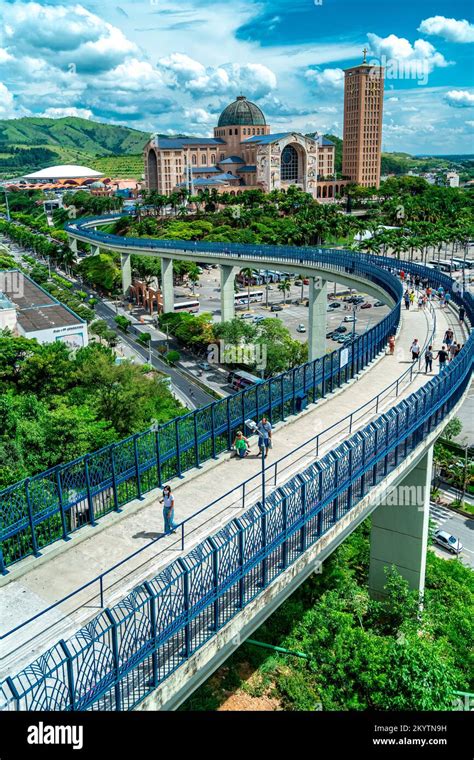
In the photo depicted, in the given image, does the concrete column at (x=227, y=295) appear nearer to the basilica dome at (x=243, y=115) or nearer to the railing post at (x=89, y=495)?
the railing post at (x=89, y=495)

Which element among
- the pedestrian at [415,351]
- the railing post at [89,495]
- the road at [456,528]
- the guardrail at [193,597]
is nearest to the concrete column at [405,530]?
the pedestrian at [415,351]

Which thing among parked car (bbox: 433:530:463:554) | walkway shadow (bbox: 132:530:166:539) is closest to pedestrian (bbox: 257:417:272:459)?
walkway shadow (bbox: 132:530:166:539)

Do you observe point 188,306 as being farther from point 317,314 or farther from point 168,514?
point 168,514

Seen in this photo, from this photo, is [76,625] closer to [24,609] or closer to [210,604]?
[24,609]

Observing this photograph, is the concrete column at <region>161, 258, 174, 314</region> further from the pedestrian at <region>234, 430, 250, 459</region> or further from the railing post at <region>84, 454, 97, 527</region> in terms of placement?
the railing post at <region>84, 454, 97, 527</region>

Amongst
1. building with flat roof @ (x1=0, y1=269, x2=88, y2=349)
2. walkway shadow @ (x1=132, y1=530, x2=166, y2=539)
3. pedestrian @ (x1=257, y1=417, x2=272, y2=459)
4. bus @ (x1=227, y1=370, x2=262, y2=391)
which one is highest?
pedestrian @ (x1=257, y1=417, x2=272, y2=459)

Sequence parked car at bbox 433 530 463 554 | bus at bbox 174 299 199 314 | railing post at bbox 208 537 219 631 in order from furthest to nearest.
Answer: bus at bbox 174 299 199 314 → parked car at bbox 433 530 463 554 → railing post at bbox 208 537 219 631

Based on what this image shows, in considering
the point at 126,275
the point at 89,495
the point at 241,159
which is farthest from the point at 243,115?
the point at 89,495
